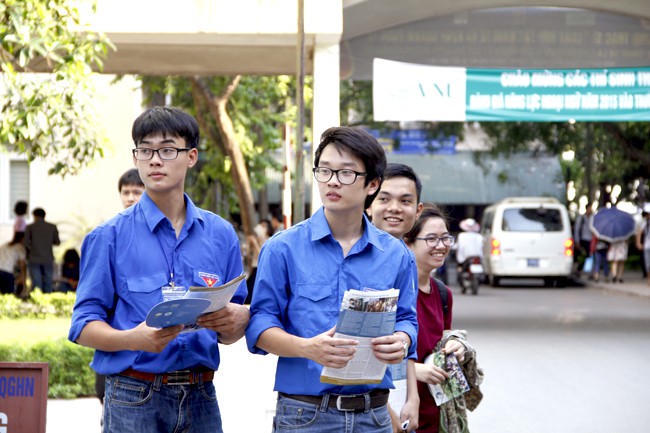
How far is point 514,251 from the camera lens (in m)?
27.3

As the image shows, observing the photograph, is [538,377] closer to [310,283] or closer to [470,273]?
[310,283]

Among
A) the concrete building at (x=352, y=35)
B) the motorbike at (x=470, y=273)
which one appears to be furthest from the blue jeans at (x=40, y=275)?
→ the motorbike at (x=470, y=273)

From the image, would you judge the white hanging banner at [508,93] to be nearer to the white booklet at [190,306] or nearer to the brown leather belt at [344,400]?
the brown leather belt at [344,400]

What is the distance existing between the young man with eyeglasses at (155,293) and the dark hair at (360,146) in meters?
0.54

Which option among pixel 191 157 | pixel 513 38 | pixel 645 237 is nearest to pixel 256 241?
pixel 513 38

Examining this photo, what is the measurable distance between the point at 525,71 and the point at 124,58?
5.37 meters

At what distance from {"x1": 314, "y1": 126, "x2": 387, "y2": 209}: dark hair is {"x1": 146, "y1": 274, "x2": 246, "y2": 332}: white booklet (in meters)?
0.59

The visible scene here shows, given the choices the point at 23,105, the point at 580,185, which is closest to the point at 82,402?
the point at 23,105

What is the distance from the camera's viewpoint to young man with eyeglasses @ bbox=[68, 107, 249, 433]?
399 cm

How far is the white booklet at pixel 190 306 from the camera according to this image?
11.9 feet

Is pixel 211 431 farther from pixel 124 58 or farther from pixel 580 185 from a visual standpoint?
pixel 580 185

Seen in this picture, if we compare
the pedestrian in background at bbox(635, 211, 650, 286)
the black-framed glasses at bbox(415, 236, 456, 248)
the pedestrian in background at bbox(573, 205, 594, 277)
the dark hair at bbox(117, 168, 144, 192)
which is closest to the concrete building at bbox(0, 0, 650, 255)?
the dark hair at bbox(117, 168, 144, 192)

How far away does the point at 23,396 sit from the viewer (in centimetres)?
520

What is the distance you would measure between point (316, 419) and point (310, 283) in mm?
455
